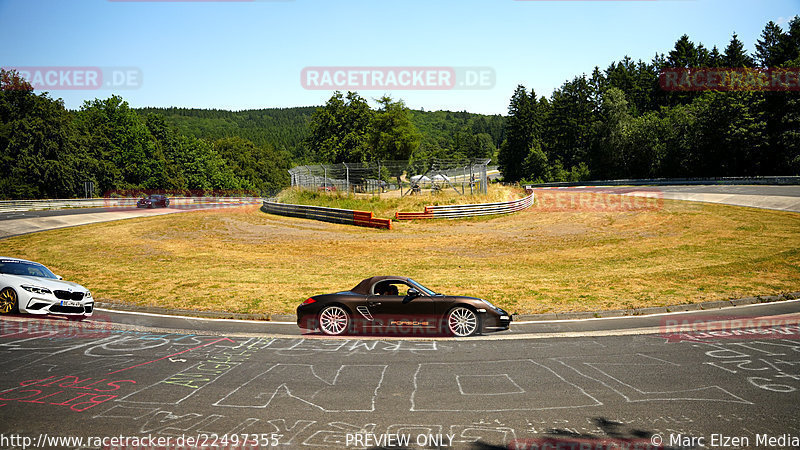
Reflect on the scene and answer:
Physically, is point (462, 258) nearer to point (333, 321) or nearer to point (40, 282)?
point (333, 321)

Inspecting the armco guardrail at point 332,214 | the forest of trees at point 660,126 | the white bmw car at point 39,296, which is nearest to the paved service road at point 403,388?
the white bmw car at point 39,296

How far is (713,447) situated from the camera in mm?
5465

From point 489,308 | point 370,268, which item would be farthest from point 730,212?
point 489,308

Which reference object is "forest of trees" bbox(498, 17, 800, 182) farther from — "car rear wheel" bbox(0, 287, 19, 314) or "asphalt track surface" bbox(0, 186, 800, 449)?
"car rear wheel" bbox(0, 287, 19, 314)

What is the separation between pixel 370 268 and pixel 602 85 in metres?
115

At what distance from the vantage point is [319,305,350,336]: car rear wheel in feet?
34.9

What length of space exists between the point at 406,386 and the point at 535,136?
11762cm

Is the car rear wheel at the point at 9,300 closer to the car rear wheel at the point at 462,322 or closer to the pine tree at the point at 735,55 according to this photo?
the car rear wheel at the point at 462,322

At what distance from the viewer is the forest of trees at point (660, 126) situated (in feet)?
198

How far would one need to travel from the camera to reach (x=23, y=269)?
40.2 ft

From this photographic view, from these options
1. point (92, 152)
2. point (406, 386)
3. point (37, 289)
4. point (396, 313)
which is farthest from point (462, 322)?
point (92, 152)

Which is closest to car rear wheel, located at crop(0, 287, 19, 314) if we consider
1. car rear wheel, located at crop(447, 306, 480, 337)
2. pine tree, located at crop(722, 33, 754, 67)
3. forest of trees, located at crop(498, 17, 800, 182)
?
car rear wheel, located at crop(447, 306, 480, 337)

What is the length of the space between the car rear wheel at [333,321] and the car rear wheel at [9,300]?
723cm

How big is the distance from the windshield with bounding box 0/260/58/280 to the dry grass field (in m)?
1.97
